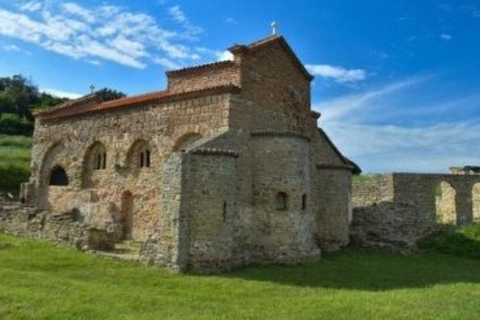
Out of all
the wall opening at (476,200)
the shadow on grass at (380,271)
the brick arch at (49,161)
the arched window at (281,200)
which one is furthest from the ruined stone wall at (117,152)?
the wall opening at (476,200)

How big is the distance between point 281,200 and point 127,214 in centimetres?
632

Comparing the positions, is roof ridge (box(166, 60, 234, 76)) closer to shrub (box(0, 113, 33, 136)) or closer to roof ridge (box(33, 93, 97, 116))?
roof ridge (box(33, 93, 97, 116))

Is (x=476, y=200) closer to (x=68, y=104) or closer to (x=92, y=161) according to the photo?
(x=92, y=161)

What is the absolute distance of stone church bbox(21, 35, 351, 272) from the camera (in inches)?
584

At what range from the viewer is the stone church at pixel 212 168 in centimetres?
1484

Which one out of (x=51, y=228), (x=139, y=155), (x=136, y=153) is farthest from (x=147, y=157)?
(x=51, y=228)

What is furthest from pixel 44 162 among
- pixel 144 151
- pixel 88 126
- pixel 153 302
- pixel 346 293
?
pixel 346 293

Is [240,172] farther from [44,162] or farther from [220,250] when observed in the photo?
[44,162]

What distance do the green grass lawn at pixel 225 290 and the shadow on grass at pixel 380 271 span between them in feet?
0.11

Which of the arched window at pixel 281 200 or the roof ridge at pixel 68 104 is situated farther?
the roof ridge at pixel 68 104

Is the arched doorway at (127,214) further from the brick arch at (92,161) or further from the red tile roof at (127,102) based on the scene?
the red tile roof at (127,102)

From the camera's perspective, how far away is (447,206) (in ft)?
88.8

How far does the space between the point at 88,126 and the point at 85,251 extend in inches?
257

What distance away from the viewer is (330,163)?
821 inches
